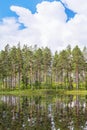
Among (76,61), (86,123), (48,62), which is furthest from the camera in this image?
(48,62)

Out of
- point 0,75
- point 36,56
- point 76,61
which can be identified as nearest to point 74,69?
point 76,61

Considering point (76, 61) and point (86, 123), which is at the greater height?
point (76, 61)

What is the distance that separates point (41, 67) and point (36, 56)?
30.2 ft

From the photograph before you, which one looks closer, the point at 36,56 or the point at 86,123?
the point at 86,123

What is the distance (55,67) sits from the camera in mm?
139625

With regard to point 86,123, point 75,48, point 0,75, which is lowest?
point 86,123

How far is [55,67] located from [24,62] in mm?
15184

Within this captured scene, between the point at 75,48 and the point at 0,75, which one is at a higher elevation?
the point at 75,48

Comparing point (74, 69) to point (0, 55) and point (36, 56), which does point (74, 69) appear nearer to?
point (36, 56)

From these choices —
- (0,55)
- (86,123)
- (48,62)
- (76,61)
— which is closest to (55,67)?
(48,62)

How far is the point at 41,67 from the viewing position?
14012 cm

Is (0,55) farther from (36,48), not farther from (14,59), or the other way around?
(36,48)

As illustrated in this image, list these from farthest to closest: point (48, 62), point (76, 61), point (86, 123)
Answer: point (48, 62), point (76, 61), point (86, 123)

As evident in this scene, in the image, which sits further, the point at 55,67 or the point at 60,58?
the point at 55,67
